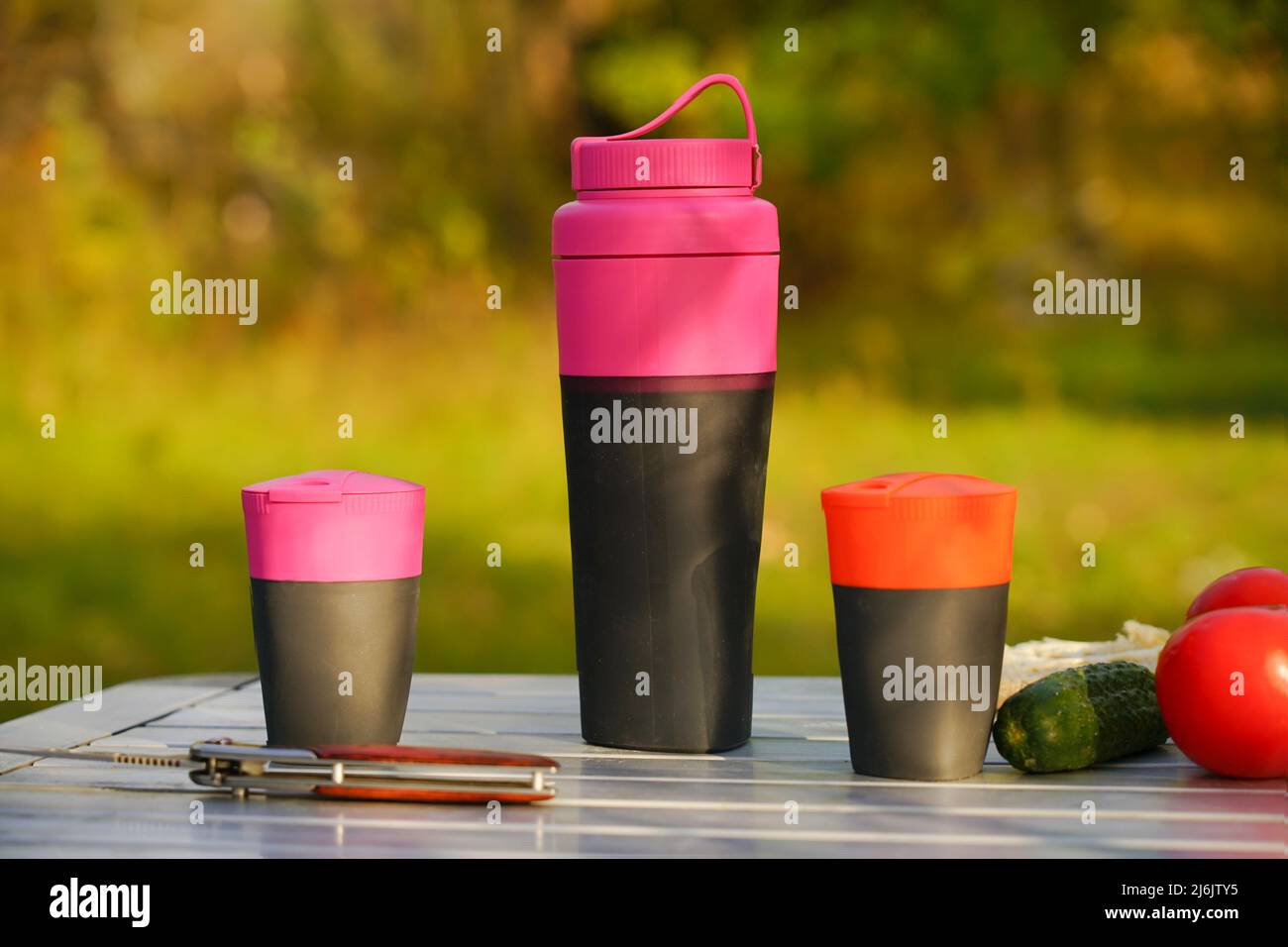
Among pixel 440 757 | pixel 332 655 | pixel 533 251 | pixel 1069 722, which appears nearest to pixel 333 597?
pixel 332 655

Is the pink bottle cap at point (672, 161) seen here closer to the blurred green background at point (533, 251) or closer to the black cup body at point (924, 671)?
the black cup body at point (924, 671)

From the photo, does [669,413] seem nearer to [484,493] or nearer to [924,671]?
[924,671]

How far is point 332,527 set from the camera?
5.65 feet

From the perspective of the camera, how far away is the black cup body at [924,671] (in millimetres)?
1651

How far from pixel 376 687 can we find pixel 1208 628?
2.65ft

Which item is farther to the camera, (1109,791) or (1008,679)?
(1008,679)

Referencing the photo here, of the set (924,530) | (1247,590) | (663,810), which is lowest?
(663,810)

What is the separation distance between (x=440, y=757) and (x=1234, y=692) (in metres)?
0.74

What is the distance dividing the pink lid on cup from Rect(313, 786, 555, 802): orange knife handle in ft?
0.81

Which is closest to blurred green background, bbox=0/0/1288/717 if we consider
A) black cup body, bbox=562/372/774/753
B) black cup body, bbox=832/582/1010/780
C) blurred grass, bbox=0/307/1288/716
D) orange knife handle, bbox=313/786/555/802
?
blurred grass, bbox=0/307/1288/716

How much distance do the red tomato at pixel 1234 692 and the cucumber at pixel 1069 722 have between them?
59 mm
